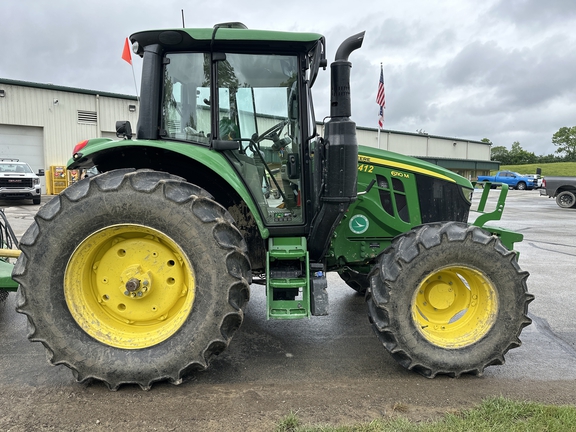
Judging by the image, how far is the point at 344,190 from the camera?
2.91m

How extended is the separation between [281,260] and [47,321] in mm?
1611

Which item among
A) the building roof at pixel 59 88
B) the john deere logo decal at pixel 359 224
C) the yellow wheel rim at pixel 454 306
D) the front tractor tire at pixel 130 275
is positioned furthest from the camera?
the building roof at pixel 59 88

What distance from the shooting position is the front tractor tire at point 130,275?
2.64 metres

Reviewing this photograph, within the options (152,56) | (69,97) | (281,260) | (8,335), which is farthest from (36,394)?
(69,97)

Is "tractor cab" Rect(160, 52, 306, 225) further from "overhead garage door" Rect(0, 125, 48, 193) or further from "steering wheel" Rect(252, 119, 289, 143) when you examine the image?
"overhead garage door" Rect(0, 125, 48, 193)

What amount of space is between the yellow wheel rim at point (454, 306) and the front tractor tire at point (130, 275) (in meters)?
1.39

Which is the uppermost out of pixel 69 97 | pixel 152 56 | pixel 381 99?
A: pixel 69 97

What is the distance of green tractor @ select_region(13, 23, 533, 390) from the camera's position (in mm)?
2668

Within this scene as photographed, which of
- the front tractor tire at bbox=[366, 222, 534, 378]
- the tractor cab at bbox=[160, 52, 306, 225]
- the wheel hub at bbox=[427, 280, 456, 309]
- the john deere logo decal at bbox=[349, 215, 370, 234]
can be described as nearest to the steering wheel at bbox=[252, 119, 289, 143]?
the tractor cab at bbox=[160, 52, 306, 225]

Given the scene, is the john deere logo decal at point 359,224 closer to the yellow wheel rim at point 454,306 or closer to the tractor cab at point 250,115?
the tractor cab at point 250,115

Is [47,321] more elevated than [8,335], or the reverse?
[47,321]

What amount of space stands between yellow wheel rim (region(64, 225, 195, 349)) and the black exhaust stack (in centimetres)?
106

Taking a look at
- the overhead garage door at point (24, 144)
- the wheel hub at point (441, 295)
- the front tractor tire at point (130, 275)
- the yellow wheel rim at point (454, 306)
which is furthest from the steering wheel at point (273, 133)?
the overhead garage door at point (24, 144)

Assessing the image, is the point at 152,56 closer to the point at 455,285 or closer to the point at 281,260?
the point at 281,260
